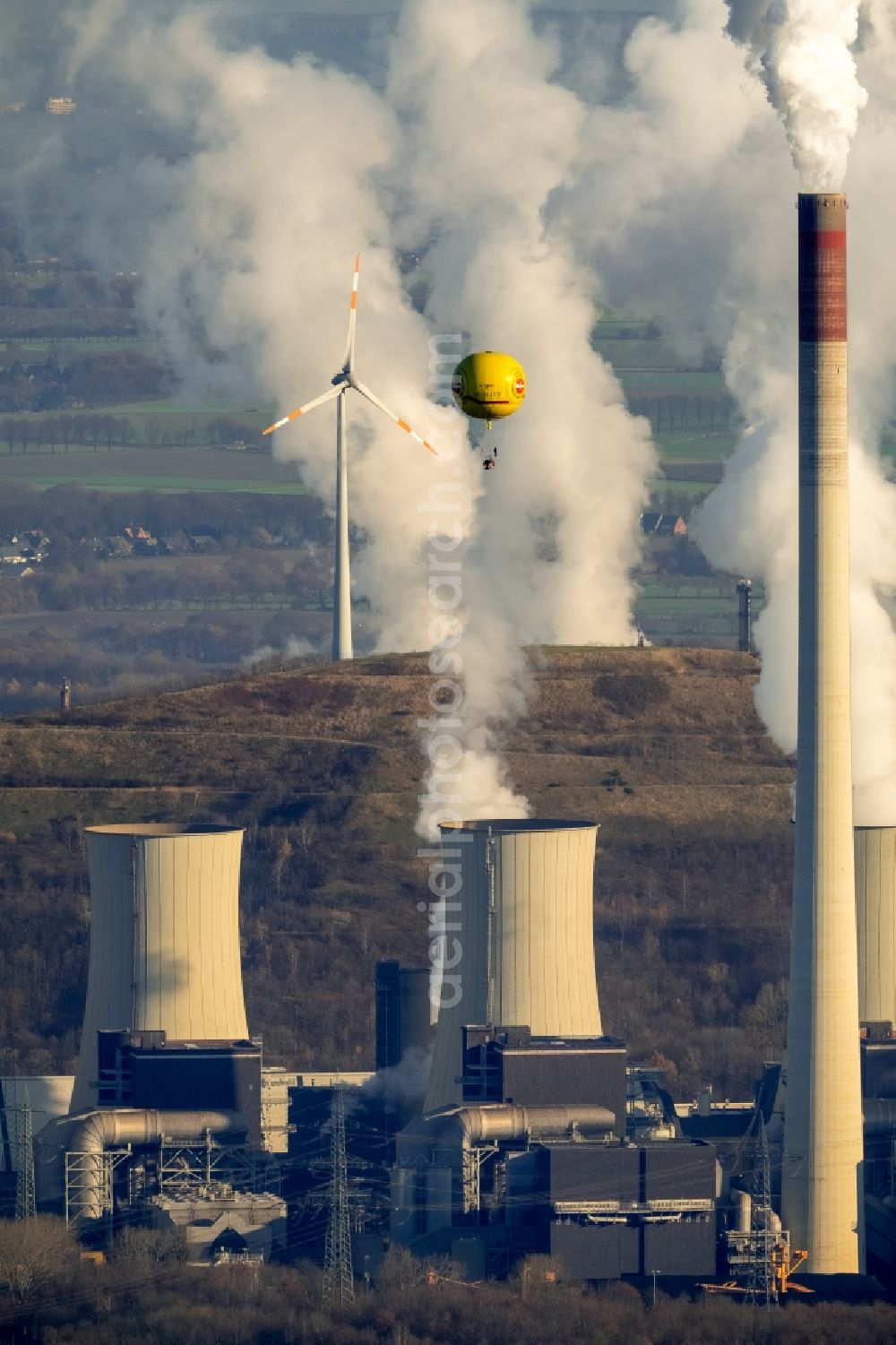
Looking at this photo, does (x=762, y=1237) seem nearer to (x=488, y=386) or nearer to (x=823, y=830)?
(x=823, y=830)

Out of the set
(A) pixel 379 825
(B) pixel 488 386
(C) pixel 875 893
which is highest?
(B) pixel 488 386

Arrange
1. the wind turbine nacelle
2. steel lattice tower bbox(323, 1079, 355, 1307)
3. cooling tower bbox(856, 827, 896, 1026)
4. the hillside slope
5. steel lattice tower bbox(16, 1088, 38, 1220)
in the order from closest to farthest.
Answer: steel lattice tower bbox(323, 1079, 355, 1307)
steel lattice tower bbox(16, 1088, 38, 1220)
the wind turbine nacelle
cooling tower bbox(856, 827, 896, 1026)
the hillside slope

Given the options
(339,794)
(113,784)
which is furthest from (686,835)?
(113,784)

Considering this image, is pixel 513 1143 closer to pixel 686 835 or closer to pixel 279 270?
pixel 686 835

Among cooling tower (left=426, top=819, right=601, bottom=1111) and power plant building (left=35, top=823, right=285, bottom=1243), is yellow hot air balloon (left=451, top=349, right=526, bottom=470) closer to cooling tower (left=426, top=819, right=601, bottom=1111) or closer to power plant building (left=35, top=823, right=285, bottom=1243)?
cooling tower (left=426, top=819, right=601, bottom=1111)

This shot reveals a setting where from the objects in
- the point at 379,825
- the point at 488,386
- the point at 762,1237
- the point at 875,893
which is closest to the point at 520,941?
the point at 875,893

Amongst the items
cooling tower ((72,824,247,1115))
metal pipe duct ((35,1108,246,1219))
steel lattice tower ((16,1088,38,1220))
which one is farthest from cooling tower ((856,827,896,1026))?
steel lattice tower ((16,1088,38,1220))
